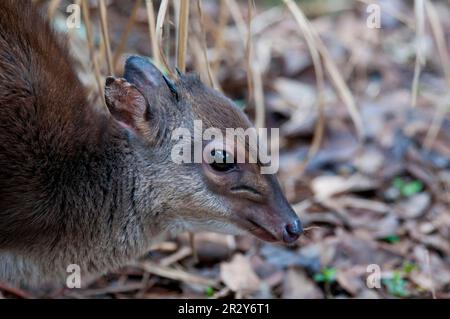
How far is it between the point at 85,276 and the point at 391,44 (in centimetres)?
448

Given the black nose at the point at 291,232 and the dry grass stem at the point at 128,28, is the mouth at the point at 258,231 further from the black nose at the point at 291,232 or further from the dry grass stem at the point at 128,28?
the dry grass stem at the point at 128,28

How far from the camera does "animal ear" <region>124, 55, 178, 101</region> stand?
3.42 meters

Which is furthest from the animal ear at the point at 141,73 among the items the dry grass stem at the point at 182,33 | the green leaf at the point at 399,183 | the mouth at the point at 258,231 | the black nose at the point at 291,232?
the green leaf at the point at 399,183

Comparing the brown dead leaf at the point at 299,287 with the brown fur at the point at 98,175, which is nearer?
the brown fur at the point at 98,175

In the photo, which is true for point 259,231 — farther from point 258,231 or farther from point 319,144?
point 319,144

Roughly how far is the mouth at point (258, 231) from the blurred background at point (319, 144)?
0.78m

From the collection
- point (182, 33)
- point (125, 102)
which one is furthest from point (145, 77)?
point (182, 33)

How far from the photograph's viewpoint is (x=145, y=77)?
3424mm

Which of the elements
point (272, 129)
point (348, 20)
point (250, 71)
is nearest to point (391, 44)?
point (348, 20)

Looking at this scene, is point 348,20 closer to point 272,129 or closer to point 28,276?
point 272,129

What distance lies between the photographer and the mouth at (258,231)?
334 cm

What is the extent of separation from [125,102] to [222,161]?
1.58ft
